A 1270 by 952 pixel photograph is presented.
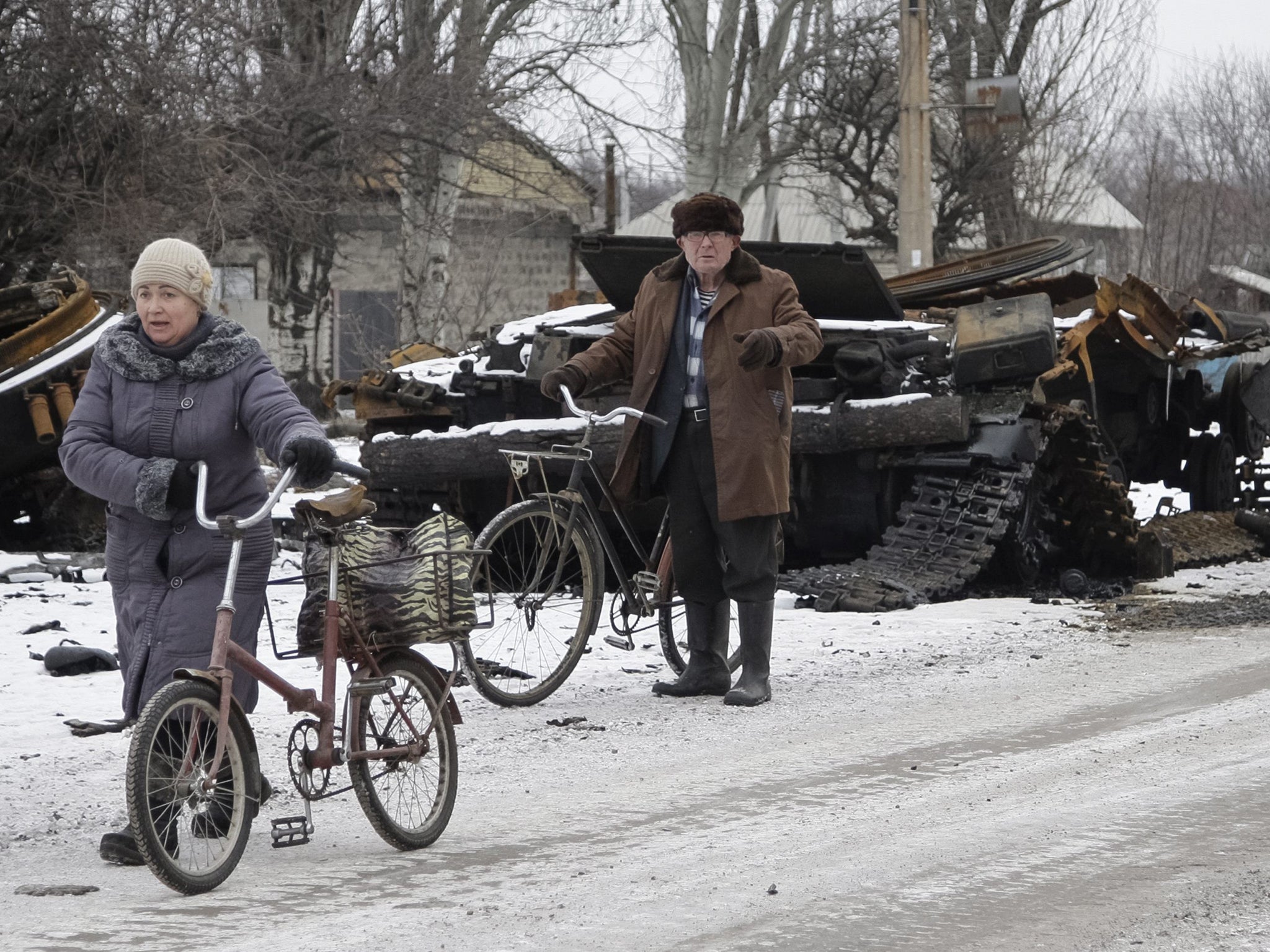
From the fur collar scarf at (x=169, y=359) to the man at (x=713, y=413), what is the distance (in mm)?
2068

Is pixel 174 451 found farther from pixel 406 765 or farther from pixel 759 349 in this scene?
pixel 759 349

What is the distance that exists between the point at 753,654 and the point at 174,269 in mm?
3028

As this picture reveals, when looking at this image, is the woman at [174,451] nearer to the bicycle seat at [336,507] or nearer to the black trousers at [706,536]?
the bicycle seat at [336,507]

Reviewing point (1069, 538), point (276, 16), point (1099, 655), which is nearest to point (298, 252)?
point (276, 16)

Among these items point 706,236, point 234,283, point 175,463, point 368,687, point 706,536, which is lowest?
point 368,687

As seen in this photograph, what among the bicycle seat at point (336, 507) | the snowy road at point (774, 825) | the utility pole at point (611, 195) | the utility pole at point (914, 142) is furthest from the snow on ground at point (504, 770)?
the utility pole at point (611, 195)

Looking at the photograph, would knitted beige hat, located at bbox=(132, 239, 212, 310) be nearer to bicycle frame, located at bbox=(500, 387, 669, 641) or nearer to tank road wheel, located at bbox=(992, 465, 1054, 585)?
bicycle frame, located at bbox=(500, 387, 669, 641)

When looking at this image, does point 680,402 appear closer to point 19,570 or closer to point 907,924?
point 907,924

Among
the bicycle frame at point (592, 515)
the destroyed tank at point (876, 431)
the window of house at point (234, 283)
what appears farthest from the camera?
the window of house at point (234, 283)

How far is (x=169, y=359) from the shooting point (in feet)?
15.2

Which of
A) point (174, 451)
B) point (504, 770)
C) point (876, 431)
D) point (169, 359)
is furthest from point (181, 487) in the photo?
point (876, 431)

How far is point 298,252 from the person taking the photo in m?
24.1

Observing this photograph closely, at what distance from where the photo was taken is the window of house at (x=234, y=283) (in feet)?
81.5

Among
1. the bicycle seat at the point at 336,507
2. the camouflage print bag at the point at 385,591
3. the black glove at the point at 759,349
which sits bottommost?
the camouflage print bag at the point at 385,591
